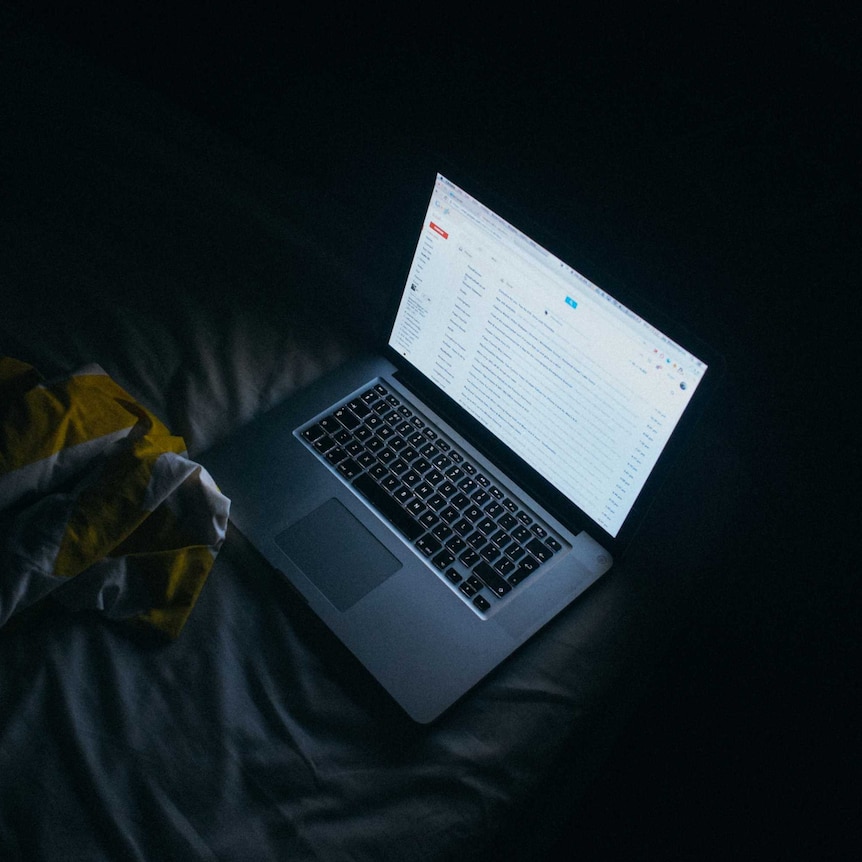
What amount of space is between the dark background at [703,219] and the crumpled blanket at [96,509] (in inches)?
15.3

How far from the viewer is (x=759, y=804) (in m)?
0.96

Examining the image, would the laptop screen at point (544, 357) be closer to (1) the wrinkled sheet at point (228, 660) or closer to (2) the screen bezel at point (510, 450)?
(2) the screen bezel at point (510, 450)

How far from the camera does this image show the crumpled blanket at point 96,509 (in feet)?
2.22

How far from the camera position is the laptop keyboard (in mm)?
790

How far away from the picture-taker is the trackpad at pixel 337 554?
30.0 inches

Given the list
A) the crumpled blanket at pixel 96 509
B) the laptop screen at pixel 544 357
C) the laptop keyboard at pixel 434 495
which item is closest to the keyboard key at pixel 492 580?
the laptop keyboard at pixel 434 495

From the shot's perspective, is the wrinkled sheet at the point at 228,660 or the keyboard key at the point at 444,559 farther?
the keyboard key at the point at 444,559

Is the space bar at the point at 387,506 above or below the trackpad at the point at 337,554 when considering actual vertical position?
above

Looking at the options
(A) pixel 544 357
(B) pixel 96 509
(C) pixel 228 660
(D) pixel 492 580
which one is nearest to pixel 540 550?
(D) pixel 492 580

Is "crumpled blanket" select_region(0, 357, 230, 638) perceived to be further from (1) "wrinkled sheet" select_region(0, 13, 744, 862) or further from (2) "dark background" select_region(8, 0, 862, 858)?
(2) "dark background" select_region(8, 0, 862, 858)

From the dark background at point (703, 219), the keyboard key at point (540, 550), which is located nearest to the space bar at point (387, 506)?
the keyboard key at point (540, 550)

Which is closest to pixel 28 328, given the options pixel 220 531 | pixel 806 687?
pixel 220 531

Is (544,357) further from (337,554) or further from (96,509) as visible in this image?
(96,509)

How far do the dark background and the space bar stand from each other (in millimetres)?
270
